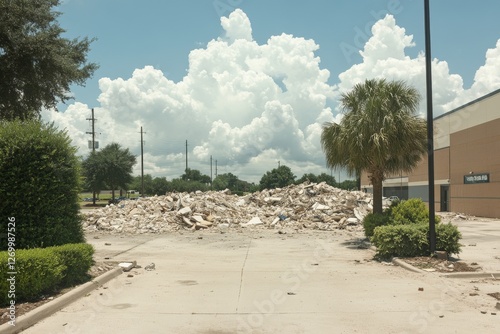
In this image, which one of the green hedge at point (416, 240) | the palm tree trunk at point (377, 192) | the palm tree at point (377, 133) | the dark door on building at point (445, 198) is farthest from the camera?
the dark door on building at point (445, 198)

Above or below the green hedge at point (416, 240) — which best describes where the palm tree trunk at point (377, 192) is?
above

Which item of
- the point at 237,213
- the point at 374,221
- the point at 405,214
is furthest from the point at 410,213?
the point at 237,213

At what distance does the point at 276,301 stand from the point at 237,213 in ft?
76.1

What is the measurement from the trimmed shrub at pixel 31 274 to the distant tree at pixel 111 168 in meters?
58.7

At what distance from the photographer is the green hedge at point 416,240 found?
12.4m

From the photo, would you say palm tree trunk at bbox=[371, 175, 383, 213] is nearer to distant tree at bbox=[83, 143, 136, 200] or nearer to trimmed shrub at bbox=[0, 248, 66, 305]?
trimmed shrub at bbox=[0, 248, 66, 305]

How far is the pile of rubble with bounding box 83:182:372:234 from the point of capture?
1087 inches

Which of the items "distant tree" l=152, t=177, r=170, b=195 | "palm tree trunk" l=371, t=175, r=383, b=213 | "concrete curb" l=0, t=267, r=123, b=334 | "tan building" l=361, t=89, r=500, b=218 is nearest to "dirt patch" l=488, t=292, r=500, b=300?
"concrete curb" l=0, t=267, r=123, b=334

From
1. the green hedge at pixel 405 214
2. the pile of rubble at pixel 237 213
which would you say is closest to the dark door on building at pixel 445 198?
the pile of rubble at pixel 237 213

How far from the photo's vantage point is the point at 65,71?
17.9 meters

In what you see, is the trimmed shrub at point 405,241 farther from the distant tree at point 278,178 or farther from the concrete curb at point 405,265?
the distant tree at point 278,178

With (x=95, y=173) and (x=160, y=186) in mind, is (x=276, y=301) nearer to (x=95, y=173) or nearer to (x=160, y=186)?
(x=95, y=173)

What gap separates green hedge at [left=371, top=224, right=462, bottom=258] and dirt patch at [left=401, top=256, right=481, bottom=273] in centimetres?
32

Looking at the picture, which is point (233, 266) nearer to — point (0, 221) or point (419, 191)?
point (0, 221)
